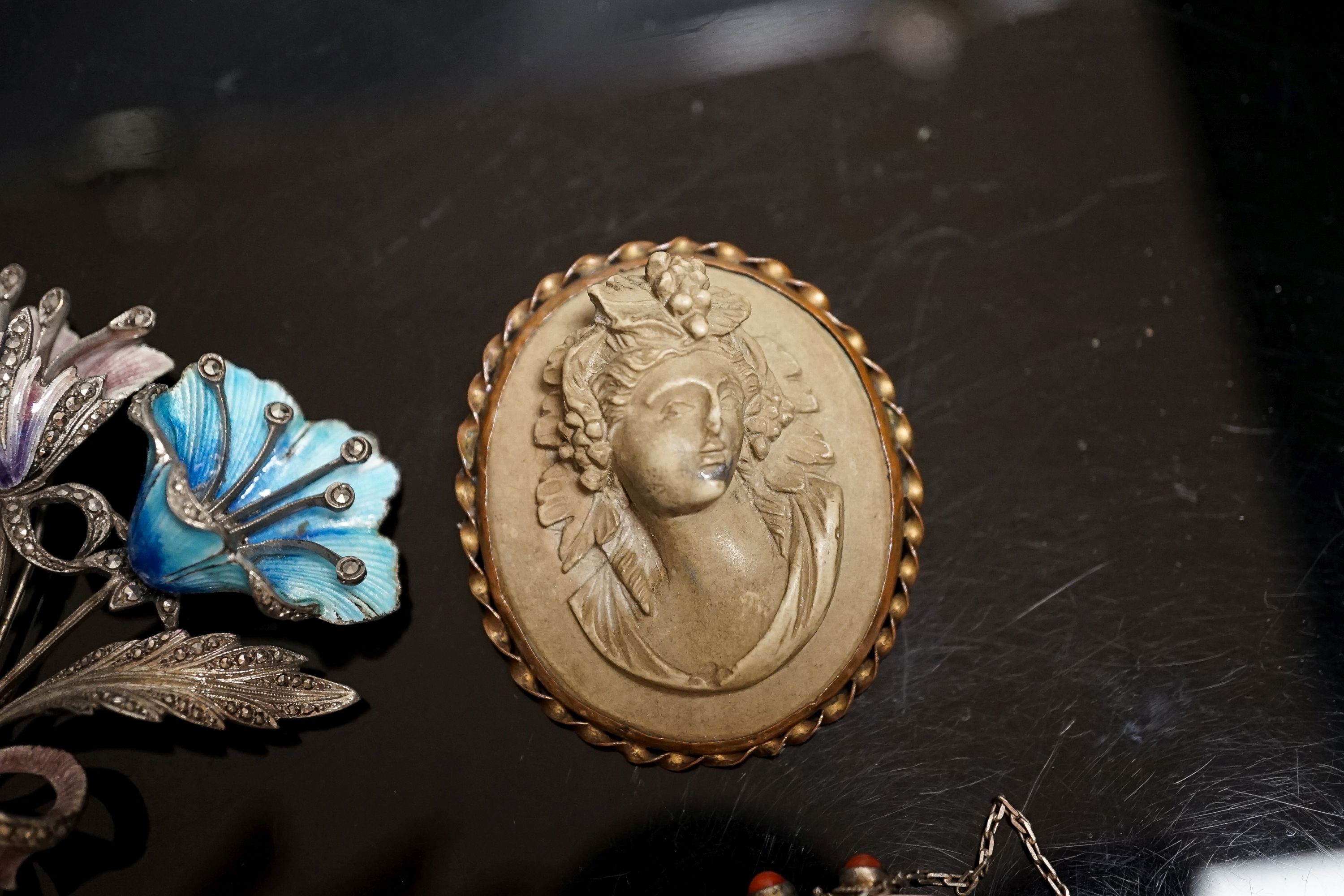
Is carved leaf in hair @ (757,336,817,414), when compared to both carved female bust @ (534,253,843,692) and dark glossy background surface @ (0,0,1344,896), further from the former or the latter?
dark glossy background surface @ (0,0,1344,896)

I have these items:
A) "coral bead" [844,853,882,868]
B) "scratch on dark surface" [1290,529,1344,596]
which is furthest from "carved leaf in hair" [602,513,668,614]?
"scratch on dark surface" [1290,529,1344,596]

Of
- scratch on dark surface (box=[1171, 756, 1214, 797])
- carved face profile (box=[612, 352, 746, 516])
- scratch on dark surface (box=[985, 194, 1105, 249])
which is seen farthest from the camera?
scratch on dark surface (box=[985, 194, 1105, 249])

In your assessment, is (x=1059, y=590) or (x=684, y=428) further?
(x=1059, y=590)

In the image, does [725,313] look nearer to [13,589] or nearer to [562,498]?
[562,498]

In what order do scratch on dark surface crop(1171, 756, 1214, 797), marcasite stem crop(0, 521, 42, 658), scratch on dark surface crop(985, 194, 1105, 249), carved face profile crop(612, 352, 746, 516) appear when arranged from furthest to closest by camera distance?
scratch on dark surface crop(985, 194, 1105, 249) < scratch on dark surface crop(1171, 756, 1214, 797) < marcasite stem crop(0, 521, 42, 658) < carved face profile crop(612, 352, 746, 516)

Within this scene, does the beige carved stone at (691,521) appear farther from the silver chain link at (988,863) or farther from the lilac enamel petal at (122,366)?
the lilac enamel petal at (122,366)

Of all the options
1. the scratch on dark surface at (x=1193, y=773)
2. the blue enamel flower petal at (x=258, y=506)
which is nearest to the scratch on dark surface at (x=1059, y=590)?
the scratch on dark surface at (x=1193, y=773)

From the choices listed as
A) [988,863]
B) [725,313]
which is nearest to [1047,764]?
[988,863]
